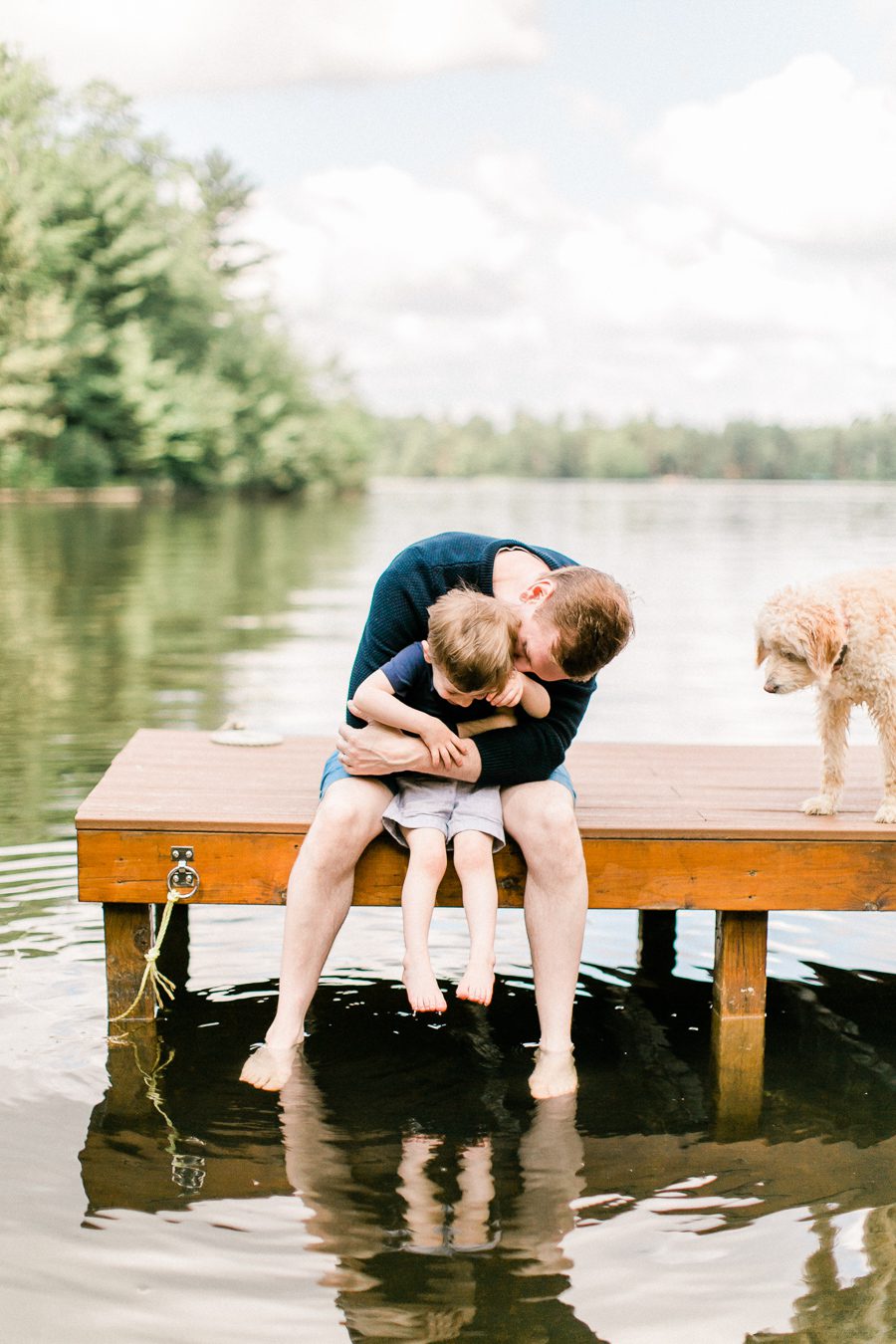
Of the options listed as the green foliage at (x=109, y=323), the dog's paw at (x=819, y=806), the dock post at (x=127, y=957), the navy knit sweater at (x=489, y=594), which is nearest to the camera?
the navy knit sweater at (x=489, y=594)

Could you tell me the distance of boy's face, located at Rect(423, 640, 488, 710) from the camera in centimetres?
368

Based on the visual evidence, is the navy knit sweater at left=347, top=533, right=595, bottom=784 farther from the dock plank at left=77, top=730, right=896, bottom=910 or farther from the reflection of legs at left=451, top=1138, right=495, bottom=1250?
the reflection of legs at left=451, top=1138, right=495, bottom=1250

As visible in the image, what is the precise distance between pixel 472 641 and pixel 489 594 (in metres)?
0.43

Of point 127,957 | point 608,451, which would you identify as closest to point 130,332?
point 127,957

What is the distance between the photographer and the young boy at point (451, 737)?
359 centimetres

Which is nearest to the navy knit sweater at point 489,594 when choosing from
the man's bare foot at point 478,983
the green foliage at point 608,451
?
the man's bare foot at point 478,983

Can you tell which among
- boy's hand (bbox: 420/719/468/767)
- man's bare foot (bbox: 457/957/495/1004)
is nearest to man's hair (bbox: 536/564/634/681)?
boy's hand (bbox: 420/719/468/767)

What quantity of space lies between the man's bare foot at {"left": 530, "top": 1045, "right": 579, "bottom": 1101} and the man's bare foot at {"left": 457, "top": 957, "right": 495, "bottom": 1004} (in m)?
0.35

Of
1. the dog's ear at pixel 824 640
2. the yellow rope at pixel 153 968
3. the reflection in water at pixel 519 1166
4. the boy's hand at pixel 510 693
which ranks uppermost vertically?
the dog's ear at pixel 824 640

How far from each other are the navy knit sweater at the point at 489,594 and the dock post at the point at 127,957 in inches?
31.4

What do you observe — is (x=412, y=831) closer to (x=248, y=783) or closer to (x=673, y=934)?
(x=248, y=783)

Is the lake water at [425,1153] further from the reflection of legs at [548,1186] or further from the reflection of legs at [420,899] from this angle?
the reflection of legs at [420,899]

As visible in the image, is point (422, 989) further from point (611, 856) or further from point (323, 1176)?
point (611, 856)

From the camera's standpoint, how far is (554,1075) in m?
3.89
